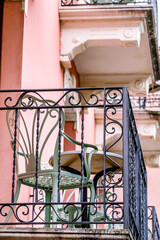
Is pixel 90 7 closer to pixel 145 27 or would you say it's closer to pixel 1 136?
pixel 145 27

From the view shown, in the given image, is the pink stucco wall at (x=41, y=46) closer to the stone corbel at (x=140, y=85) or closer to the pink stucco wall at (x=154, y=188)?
the stone corbel at (x=140, y=85)

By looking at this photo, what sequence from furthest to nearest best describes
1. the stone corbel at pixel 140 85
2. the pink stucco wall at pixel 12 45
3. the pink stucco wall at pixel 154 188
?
1. the pink stucco wall at pixel 154 188
2. the stone corbel at pixel 140 85
3. the pink stucco wall at pixel 12 45

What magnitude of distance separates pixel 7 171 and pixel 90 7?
3.69 metres

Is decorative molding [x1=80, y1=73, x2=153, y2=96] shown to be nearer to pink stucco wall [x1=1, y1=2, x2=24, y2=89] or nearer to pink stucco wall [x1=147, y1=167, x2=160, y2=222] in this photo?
pink stucco wall [x1=1, y1=2, x2=24, y2=89]

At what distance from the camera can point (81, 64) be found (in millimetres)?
11852

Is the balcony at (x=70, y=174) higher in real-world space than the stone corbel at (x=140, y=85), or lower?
lower

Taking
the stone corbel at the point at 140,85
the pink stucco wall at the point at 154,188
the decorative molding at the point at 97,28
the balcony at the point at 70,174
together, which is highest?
the decorative molding at the point at 97,28

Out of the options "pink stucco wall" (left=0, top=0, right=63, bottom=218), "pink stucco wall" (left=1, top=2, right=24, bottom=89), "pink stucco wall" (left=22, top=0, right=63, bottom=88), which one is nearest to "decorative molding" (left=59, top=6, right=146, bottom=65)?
"pink stucco wall" (left=22, top=0, right=63, bottom=88)

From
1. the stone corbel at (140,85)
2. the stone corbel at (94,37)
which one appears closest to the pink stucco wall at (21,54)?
the stone corbel at (94,37)

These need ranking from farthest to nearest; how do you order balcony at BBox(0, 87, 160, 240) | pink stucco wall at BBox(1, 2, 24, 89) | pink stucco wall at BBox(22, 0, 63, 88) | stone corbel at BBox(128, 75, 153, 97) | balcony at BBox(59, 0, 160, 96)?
stone corbel at BBox(128, 75, 153, 97)
balcony at BBox(59, 0, 160, 96)
pink stucco wall at BBox(22, 0, 63, 88)
pink stucco wall at BBox(1, 2, 24, 89)
balcony at BBox(0, 87, 160, 240)

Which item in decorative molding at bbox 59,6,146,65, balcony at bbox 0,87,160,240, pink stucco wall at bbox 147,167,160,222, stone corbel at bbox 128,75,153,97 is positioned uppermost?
decorative molding at bbox 59,6,146,65

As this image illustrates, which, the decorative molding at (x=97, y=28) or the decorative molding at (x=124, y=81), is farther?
the decorative molding at (x=124, y=81)

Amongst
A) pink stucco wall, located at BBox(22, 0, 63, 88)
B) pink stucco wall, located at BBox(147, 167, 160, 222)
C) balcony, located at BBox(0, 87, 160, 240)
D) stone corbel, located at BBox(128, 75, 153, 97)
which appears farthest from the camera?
pink stucco wall, located at BBox(147, 167, 160, 222)

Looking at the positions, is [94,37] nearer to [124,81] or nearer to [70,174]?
[124,81]
